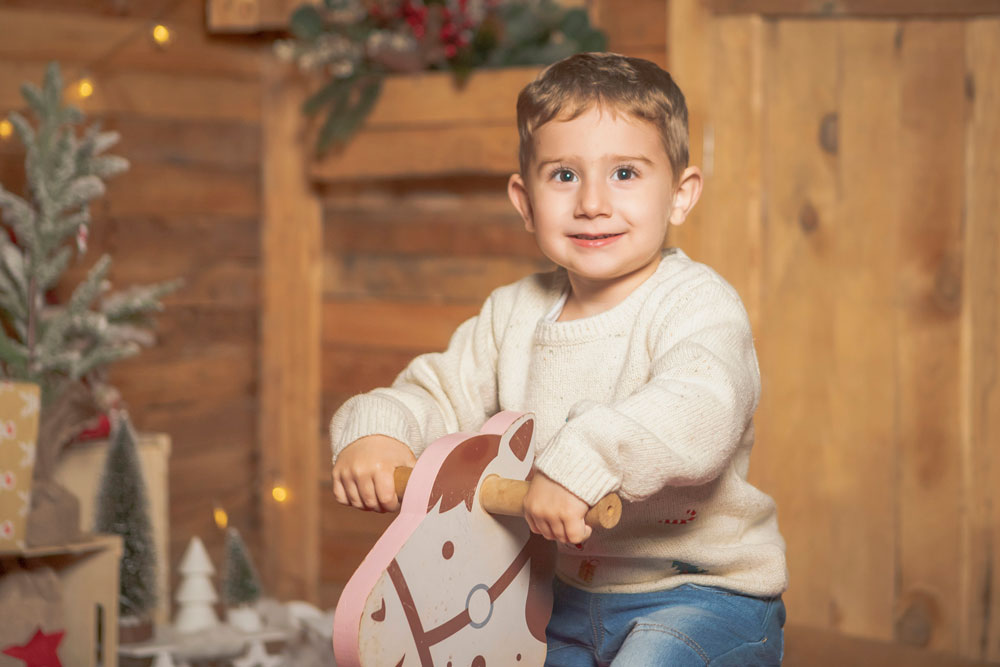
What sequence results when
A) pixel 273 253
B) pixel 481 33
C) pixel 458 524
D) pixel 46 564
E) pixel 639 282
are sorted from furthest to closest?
pixel 273 253
pixel 481 33
pixel 46 564
pixel 639 282
pixel 458 524

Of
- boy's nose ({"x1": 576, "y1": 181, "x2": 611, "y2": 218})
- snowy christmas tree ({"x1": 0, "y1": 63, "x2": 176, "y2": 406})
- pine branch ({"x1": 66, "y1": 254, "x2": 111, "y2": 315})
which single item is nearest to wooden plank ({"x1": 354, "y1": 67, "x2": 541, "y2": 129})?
snowy christmas tree ({"x1": 0, "y1": 63, "x2": 176, "y2": 406})

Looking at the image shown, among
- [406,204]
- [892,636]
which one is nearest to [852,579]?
[892,636]

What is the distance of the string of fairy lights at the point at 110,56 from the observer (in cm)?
285

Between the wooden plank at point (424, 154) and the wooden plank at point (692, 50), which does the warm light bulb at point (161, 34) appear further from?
the wooden plank at point (692, 50)

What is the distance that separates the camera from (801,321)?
9.03 ft

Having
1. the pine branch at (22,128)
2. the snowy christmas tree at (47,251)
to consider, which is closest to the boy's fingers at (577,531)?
the snowy christmas tree at (47,251)

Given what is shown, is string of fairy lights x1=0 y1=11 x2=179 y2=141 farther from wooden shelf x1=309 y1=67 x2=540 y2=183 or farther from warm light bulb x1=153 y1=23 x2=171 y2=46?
wooden shelf x1=309 y1=67 x2=540 y2=183

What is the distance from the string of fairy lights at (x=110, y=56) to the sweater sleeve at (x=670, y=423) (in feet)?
5.80

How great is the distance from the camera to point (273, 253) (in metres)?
3.49

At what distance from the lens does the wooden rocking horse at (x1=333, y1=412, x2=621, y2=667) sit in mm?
1141

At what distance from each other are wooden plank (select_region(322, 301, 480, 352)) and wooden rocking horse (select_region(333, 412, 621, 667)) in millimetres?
1773

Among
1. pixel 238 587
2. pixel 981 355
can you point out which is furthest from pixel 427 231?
pixel 981 355

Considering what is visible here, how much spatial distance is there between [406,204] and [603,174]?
6.31 ft

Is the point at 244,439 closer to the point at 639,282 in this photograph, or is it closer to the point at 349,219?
the point at 349,219
